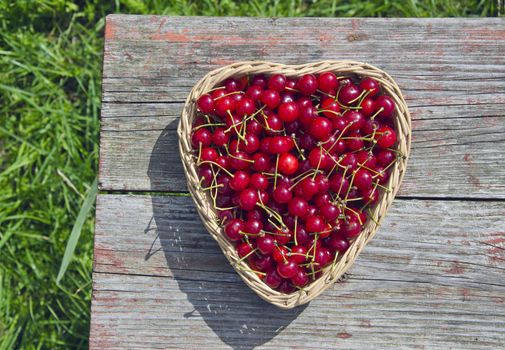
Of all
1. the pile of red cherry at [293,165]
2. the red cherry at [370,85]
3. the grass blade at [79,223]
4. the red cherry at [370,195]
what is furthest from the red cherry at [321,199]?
the grass blade at [79,223]

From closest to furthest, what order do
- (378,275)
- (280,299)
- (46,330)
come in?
1. (280,299)
2. (378,275)
3. (46,330)

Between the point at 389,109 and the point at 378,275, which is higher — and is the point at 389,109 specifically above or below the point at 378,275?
above

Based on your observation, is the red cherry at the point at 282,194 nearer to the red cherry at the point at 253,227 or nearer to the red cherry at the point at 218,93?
the red cherry at the point at 253,227

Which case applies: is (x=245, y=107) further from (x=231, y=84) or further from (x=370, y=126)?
(x=370, y=126)

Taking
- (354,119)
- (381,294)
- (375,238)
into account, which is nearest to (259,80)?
(354,119)

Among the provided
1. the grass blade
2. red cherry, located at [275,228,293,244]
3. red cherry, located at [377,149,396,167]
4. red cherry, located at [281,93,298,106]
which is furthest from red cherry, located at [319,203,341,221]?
the grass blade

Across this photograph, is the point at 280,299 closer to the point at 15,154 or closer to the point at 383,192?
the point at 383,192

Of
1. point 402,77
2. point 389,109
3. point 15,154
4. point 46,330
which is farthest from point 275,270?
point 15,154
